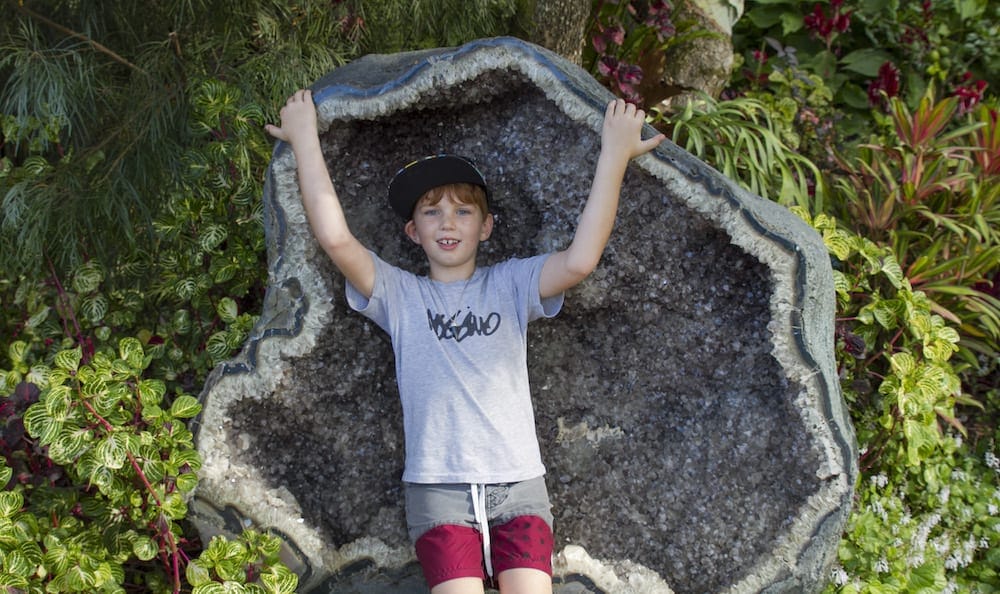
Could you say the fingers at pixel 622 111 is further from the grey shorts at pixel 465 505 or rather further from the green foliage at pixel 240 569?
the green foliage at pixel 240 569

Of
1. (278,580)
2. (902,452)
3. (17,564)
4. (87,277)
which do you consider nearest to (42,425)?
(17,564)

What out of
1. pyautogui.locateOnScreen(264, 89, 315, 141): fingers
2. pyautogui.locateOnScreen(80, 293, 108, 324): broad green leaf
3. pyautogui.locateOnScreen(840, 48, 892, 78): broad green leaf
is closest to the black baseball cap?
pyautogui.locateOnScreen(264, 89, 315, 141): fingers

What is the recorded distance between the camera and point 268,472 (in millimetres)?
2379

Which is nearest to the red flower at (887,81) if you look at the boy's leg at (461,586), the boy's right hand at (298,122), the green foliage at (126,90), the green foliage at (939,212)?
the green foliage at (939,212)

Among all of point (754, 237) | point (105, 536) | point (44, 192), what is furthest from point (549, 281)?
point (44, 192)

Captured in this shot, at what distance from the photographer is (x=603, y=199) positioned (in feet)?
7.18

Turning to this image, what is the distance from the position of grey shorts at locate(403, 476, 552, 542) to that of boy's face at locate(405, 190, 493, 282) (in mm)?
563

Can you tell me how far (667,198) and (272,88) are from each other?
1398mm

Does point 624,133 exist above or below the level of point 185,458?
above

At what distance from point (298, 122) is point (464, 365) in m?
0.77

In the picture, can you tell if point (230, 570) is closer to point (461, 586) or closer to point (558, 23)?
point (461, 586)

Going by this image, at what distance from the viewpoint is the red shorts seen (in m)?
2.12

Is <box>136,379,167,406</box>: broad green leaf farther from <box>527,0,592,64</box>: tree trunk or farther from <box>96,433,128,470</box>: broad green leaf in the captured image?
<box>527,0,592,64</box>: tree trunk

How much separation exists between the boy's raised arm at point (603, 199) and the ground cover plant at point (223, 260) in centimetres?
95
